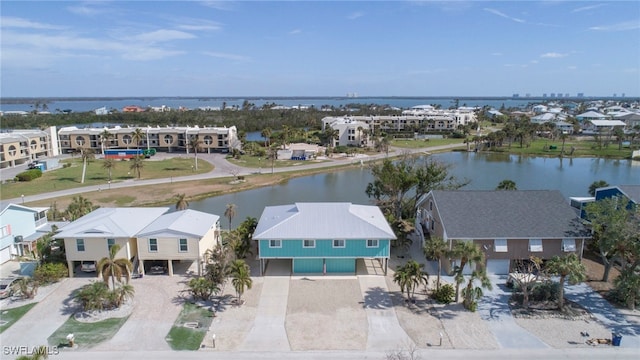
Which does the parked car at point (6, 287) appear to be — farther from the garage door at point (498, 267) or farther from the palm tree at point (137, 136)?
the palm tree at point (137, 136)

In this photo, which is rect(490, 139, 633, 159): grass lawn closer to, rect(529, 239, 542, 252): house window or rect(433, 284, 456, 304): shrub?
rect(529, 239, 542, 252): house window

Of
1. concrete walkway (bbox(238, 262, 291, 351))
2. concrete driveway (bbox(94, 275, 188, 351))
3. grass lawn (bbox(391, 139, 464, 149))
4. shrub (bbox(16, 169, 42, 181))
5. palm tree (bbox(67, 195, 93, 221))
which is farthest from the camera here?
grass lawn (bbox(391, 139, 464, 149))

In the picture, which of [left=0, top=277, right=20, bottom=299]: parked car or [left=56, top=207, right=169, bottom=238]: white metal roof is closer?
[left=0, top=277, right=20, bottom=299]: parked car

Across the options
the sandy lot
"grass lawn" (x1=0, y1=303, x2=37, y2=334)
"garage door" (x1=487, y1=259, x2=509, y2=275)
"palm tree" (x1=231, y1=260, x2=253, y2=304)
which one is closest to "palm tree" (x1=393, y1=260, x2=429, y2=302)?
the sandy lot

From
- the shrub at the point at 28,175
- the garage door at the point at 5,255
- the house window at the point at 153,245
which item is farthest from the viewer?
the shrub at the point at 28,175

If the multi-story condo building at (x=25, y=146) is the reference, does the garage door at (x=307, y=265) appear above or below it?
below

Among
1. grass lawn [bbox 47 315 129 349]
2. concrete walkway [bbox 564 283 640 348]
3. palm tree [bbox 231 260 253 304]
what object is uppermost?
palm tree [bbox 231 260 253 304]

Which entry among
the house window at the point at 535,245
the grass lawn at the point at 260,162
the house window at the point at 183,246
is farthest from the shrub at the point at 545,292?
the grass lawn at the point at 260,162
